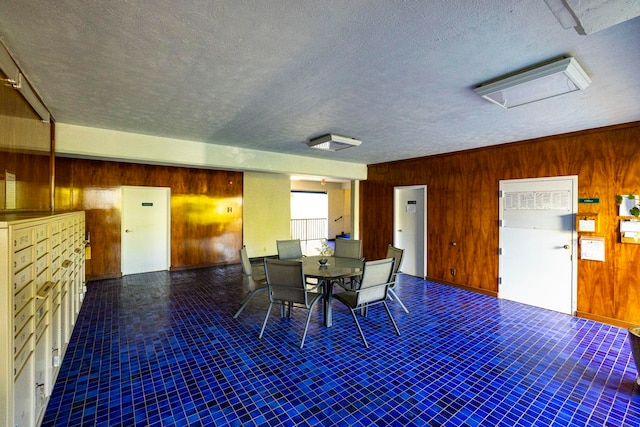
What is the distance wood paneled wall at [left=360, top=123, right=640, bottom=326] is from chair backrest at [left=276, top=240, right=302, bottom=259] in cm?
274

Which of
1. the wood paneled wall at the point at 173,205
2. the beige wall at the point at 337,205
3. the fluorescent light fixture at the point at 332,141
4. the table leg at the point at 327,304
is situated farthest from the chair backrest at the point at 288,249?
the beige wall at the point at 337,205

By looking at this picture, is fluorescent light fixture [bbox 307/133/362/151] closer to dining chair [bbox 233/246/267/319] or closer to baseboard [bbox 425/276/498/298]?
dining chair [bbox 233/246/267/319]

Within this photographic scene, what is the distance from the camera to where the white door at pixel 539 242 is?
404cm

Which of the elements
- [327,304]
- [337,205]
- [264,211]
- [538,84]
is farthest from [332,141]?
[337,205]

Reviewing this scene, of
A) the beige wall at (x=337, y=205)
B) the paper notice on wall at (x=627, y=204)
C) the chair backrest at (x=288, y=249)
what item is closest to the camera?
the paper notice on wall at (x=627, y=204)

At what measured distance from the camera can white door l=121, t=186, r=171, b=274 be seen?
234 inches

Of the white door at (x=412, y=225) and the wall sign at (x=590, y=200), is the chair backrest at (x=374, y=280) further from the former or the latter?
the wall sign at (x=590, y=200)

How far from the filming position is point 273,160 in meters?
5.55

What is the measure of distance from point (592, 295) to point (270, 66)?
4785 millimetres

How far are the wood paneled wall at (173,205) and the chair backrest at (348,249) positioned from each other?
3.30 meters

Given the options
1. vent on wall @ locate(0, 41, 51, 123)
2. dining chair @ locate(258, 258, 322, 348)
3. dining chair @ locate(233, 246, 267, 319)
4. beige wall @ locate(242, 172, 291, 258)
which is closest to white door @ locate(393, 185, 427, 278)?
beige wall @ locate(242, 172, 291, 258)

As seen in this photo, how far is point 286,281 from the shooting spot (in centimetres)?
315

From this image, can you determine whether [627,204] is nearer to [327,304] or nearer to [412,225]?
[412,225]

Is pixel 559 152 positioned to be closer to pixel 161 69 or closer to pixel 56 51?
pixel 161 69
